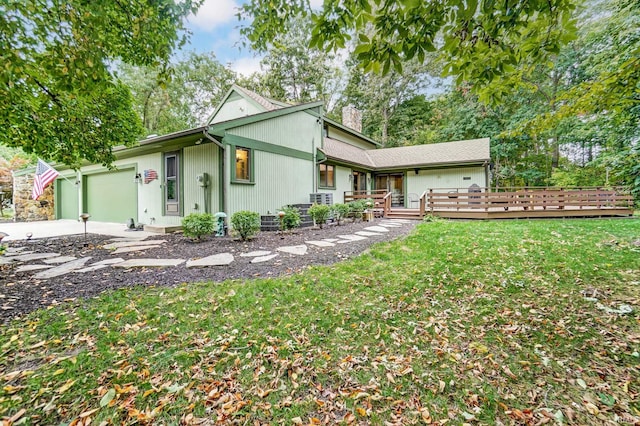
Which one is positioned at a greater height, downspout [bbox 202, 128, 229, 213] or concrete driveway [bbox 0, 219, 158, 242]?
downspout [bbox 202, 128, 229, 213]

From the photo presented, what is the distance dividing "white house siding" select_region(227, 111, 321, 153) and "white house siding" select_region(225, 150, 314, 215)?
0.50 meters

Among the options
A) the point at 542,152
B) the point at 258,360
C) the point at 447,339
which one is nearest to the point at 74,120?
the point at 258,360

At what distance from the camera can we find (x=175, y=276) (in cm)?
376

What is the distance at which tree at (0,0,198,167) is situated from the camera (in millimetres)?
2656

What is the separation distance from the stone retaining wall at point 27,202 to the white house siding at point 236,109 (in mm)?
9694

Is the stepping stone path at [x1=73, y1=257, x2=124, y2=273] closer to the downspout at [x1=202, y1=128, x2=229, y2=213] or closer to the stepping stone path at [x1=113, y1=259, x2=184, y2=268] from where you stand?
the stepping stone path at [x1=113, y1=259, x2=184, y2=268]

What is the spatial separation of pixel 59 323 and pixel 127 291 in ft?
2.49

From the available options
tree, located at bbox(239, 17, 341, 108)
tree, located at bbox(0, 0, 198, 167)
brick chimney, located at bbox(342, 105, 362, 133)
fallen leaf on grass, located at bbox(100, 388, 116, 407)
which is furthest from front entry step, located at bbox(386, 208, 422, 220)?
tree, located at bbox(239, 17, 341, 108)

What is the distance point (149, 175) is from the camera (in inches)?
355

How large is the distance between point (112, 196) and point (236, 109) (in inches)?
248

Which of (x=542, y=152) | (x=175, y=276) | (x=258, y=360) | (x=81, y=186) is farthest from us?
(x=542, y=152)

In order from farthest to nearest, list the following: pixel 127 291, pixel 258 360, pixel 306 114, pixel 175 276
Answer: pixel 306 114, pixel 175 276, pixel 127 291, pixel 258 360

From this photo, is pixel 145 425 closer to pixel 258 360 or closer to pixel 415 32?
pixel 258 360

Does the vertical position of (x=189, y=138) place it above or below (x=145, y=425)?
above
